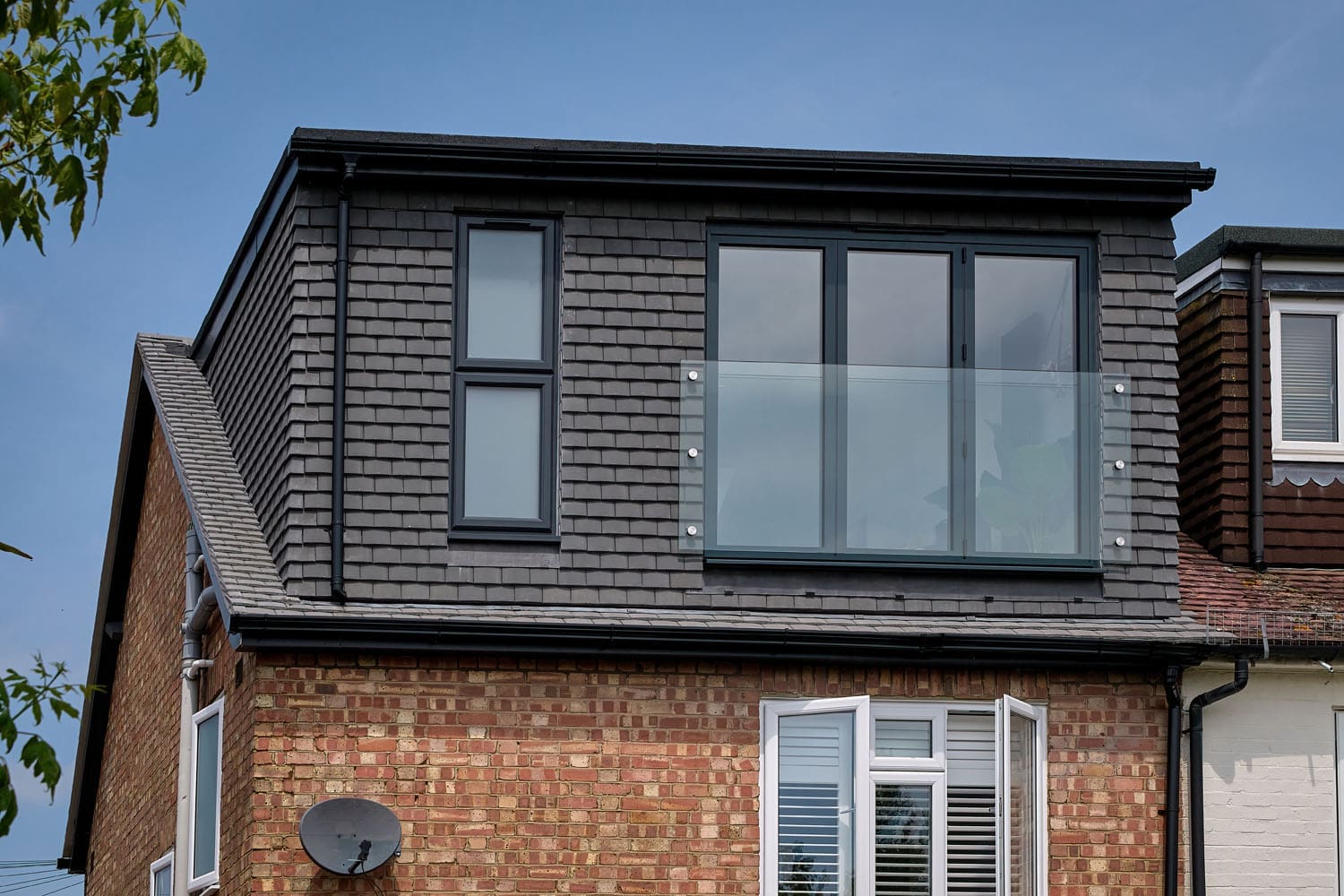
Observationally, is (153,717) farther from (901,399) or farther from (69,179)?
(69,179)

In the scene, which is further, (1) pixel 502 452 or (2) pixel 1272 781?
(2) pixel 1272 781

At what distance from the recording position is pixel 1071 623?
1484 centimetres

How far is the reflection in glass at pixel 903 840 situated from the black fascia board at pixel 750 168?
4.02 m

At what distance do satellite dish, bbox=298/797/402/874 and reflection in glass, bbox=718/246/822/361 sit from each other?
12.5ft

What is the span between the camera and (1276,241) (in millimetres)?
17031

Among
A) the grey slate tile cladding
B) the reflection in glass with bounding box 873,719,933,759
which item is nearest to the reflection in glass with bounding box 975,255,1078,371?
the grey slate tile cladding

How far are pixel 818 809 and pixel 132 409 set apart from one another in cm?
847

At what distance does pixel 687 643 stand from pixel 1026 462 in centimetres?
268

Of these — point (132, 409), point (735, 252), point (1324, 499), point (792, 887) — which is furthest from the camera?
point (132, 409)

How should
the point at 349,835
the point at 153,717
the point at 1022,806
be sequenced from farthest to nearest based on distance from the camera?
the point at 153,717 → the point at 1022,806 → the point at 349,835

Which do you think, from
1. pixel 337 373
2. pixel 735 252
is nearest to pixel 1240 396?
pixel 735 252

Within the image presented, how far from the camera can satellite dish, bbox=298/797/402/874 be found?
1359 centimetres

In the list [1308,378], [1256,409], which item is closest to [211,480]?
[1256,409]

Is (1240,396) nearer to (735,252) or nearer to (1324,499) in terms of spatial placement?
(1324,499)
